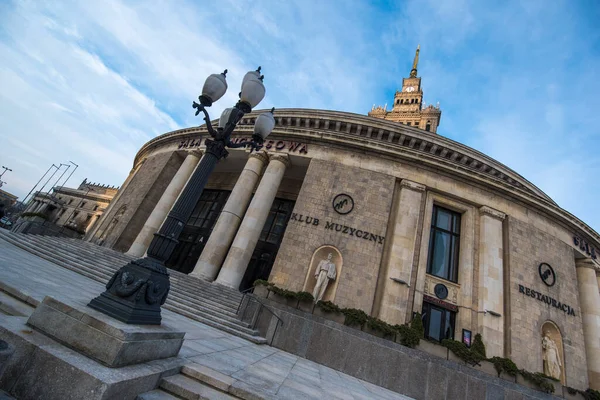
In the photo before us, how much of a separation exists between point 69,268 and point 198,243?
8.89 metres

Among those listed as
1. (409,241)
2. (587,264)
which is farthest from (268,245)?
(587,264)

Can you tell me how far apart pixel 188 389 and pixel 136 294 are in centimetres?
123

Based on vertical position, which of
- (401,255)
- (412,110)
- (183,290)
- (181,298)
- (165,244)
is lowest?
(181,298)

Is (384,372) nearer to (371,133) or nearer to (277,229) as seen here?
(277,229)

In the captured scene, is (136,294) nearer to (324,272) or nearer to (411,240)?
(324,272)

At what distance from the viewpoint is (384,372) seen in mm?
8930

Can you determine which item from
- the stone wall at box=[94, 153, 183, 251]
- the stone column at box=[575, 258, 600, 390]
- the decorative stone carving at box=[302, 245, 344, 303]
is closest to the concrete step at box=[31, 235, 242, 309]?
the decorative stone carving at box=[302, 245, 344, 303]

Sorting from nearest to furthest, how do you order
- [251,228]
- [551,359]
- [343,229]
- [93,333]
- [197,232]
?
[93,333] → [551,359] → [343,229] → [251,228] → [197,232]

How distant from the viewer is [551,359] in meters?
13.6

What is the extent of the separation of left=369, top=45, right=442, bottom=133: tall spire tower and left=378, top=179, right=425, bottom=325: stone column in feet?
108

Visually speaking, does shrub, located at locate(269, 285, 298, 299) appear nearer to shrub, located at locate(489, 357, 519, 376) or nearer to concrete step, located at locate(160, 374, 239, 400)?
concrete step, located at locate(160, 374, 239, 400)

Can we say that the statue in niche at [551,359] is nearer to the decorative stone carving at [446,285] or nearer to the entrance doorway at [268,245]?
the decorative stone carving at [446,285]

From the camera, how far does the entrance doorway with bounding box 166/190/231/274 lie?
19312mm

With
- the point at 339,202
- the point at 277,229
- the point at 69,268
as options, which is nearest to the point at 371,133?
the point at 339,202
